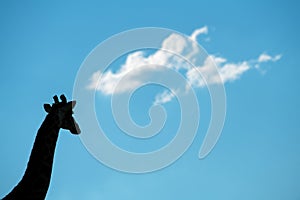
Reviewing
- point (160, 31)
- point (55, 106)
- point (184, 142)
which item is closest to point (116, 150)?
point (184, 142)

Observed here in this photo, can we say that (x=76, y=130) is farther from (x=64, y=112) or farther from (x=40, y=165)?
(x=40, y=165)

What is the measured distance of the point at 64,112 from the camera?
12.3 metres

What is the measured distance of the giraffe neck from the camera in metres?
10.2

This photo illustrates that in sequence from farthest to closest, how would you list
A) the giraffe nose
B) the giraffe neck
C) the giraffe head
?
1. the giraffe nose
2. the giraffe head
3. the giraffe neck

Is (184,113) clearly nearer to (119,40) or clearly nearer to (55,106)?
(119,40)

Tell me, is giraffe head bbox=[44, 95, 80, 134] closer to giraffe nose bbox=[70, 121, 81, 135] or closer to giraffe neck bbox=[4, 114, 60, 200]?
giraffe nose bbox=[70, 121, 81, 135]

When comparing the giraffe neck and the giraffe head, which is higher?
the giraffe head

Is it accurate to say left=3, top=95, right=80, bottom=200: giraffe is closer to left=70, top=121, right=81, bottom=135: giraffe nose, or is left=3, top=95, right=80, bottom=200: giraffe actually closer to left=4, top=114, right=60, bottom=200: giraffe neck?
left=4, top=114, right=60, bottom=200: giraffe neck

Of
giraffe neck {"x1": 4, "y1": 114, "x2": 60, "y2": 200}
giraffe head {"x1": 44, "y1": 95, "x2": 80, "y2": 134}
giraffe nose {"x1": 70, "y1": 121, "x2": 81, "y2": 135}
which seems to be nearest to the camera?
giraffe neck {"x1": 4, "y1": 114, "x2": 60, "y2": 200}

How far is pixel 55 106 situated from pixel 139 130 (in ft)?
15.0

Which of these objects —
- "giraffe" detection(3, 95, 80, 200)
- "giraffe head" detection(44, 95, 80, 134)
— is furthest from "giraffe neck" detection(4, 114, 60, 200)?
"giraffe head" detection(44, 95, 80, 134)

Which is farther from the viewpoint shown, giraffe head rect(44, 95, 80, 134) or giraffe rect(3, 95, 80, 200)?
giraffe head rect(44, 95, 80, 134)

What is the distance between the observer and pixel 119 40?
1662cm

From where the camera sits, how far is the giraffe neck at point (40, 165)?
10.2 metres
